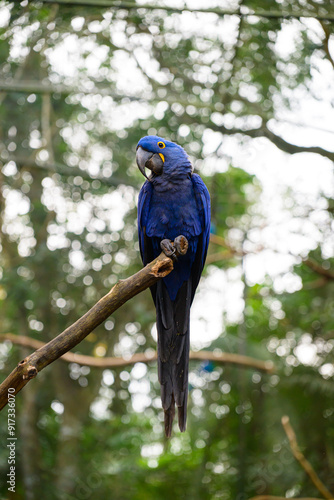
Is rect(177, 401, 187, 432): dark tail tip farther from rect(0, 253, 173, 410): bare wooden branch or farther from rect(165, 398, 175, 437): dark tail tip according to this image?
rect(0, 253, 173, 410): bare wooden branch

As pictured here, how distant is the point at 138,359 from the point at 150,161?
1664 mm

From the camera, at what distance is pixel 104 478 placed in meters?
4.22

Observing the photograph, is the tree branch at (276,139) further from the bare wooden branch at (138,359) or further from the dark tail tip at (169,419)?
the dark tail tip at (169,419)

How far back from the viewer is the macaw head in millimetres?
2332

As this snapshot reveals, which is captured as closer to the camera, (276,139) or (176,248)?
(176,248)

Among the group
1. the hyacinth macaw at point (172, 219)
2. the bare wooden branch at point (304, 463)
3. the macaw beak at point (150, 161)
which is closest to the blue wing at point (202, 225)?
the hyacinth macaw at point (172, 219)

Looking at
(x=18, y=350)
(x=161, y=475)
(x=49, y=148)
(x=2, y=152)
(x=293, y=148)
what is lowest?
(x=161, y=475)

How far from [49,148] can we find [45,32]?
38.9 inches

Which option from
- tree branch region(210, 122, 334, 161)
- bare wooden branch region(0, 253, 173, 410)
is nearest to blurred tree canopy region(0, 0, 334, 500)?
tree branch region(210, 122, 334, 161)

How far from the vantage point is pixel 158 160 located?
234cm

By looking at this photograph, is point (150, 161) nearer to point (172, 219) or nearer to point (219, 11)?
point (172, 219)

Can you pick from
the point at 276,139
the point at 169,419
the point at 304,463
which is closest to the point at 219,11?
the point at 276,139

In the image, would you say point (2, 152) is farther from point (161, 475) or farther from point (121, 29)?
point (161, 475)

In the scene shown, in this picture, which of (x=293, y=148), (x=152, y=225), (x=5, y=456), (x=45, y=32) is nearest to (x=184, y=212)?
(x=152, y=225)
